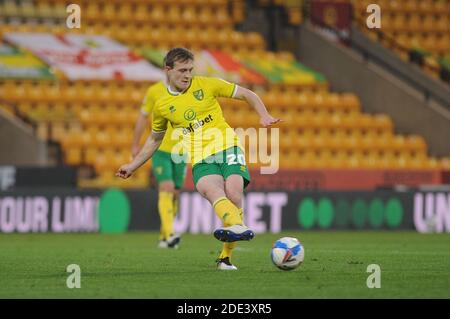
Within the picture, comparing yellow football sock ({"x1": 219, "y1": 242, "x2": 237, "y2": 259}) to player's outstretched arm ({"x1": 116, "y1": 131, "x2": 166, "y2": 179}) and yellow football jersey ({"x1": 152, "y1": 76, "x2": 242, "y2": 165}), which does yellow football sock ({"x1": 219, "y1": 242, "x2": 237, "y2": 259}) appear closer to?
yellow football jersey ({"x1": 152, "y1": 76, "x2": 242, "y2": 165})

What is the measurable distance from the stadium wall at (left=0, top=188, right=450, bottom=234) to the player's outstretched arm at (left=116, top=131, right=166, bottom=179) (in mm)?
8167

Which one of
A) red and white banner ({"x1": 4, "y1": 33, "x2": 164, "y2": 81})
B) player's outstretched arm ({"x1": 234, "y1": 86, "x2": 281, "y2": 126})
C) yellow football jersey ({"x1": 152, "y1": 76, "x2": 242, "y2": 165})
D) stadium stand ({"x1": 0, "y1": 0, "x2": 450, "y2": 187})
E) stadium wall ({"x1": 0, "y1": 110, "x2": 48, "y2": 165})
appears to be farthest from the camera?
red and white banner ({"x1": 4, "y1": 33, "x2": 164, "y2": 81})

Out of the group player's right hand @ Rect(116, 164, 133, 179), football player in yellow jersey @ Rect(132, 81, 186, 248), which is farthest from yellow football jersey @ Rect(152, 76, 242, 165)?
football player in yellow jersey @ Rect(132, 81, 186, 248)

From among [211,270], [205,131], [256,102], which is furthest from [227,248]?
[256,102]

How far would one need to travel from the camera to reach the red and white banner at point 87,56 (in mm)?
22703

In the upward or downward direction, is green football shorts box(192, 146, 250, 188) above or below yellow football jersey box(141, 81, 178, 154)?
below

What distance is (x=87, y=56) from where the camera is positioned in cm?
2303

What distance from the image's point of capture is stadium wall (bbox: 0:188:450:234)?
17500 millimetres

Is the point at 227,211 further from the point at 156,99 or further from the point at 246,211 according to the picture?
the point at 246,211

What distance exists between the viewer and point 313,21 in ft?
83.5

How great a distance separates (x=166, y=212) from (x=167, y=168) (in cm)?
54

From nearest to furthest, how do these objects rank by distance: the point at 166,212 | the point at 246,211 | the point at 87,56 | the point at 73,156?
the point at 166,212, the point at 246,211, the point at 73,156, the point at 87,56
